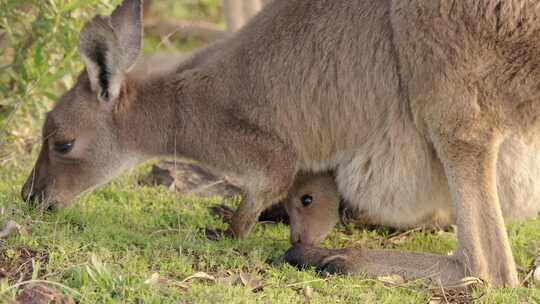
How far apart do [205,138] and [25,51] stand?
1.93 m

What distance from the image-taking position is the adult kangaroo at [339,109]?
4.74m

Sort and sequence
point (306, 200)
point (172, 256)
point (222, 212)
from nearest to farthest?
point (172, 256) → point (306, 200) → point (222, 212)

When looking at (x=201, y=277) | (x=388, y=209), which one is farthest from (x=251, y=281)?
(x=388, y=209)

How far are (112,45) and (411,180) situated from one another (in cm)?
190

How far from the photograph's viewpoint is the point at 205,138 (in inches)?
212


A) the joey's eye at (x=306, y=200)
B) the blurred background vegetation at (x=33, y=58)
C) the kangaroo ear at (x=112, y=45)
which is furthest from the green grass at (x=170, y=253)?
the kangaroo ear at (x=112, y=45)

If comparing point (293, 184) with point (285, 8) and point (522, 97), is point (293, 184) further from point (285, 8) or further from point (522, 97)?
point (522, 97)

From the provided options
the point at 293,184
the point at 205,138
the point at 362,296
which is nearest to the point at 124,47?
the point at 205,138

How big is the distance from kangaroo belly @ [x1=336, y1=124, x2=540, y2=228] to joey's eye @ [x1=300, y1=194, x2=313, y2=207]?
224 mm

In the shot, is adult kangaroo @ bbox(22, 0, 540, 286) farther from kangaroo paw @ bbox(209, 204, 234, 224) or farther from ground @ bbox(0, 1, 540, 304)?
kangaroo paw @ bbox(209, 204, 234, 224)

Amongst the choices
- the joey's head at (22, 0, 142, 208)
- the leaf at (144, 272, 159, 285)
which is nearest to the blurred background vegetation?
the joey's head at (22, 0, 142, 208)

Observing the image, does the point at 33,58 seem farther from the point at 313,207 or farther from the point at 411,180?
the point at 411,180

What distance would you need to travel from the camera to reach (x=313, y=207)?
550 centimetres

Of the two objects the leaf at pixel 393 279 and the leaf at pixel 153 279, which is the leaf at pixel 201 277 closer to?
the leaf at pixel 153 279
